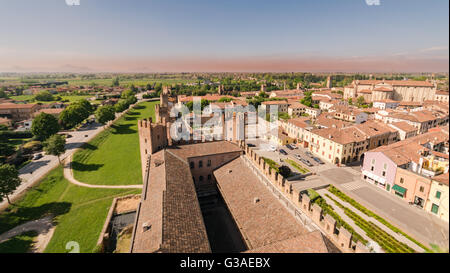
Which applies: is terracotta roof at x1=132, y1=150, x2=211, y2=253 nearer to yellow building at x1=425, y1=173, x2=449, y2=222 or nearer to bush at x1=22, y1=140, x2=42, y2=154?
yellow building at x1=425, y1=173, x2=449, y2=222

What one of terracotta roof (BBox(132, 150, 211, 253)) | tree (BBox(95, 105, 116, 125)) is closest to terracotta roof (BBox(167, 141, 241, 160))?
terracotta roof (BBox(132, 150, 211, 253))

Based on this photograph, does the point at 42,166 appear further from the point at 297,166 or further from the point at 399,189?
the point at 399,189

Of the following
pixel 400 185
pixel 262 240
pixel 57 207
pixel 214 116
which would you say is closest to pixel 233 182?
pixel 262 240

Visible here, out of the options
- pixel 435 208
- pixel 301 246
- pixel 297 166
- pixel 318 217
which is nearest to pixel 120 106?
pixel 297 166

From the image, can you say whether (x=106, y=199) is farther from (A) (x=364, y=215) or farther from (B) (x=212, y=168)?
(A) (x=364, y=215)

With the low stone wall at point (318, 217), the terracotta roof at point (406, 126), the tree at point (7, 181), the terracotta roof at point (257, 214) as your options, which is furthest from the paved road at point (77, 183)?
the terracotta roof at point (406, 126)

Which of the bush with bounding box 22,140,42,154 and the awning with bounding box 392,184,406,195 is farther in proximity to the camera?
the bush with bounding box 22,140,42,154
